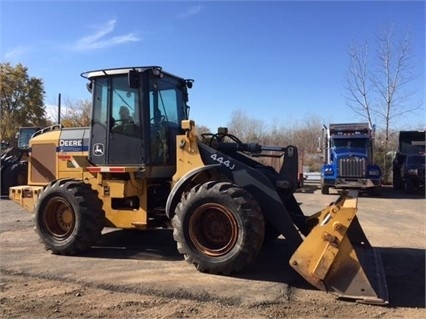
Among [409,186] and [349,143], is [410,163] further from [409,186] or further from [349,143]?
[349,143]

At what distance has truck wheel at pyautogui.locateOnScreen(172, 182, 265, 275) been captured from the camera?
6102mm

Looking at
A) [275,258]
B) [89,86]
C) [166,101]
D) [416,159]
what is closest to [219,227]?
[275,258]

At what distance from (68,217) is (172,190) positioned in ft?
6.61

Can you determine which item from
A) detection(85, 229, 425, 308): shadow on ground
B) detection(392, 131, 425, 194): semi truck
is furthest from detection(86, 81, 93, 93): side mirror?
detection(392, 131, 425, 194): semi truck

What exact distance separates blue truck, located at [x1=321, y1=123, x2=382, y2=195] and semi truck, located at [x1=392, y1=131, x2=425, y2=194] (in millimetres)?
2298

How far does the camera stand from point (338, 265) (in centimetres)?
548

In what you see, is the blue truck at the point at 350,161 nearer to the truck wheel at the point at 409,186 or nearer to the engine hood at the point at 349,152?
→ the engine hood at the point at 349,152

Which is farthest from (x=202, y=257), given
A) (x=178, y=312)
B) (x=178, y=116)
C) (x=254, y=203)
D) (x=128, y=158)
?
(x=178, y=116)

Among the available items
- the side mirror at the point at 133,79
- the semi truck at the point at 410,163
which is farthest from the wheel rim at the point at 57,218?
the semi truck at the point at 410,163

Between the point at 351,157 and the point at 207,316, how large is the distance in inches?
631

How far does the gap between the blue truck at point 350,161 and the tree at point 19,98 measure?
84.5 feet

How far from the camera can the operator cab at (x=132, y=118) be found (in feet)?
24.5

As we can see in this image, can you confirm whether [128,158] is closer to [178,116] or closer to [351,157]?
[178,116]

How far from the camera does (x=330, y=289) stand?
5.45 meters
